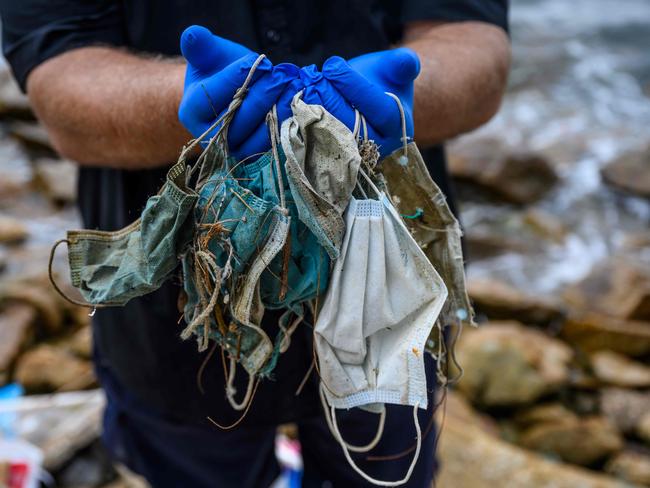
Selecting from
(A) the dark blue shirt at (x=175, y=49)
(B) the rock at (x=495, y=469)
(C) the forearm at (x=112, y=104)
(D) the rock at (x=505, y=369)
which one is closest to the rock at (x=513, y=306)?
(D) the rock at (x=505, y=369)

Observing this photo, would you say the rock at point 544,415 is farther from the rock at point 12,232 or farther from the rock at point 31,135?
the rock at point 31,135

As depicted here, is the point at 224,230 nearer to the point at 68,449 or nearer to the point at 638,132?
the point at 68,449

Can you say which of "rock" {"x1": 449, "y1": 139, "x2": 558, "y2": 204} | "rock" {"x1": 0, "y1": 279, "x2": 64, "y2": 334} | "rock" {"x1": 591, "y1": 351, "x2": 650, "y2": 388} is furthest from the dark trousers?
"rock" {"x1": 449, "y1": 139, "x2": 558, "y2": 204}

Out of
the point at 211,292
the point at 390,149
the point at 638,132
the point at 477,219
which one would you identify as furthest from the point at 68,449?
the point at 638,132

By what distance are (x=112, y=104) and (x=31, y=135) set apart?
6.05 meters

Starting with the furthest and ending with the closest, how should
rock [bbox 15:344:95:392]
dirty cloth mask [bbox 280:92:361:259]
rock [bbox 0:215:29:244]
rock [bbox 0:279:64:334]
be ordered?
rock [bbox 0:215:29:244]
rock [bbox 0:279:64:334]
rock [bbox 15:344:95:392]
dirty cloth mask [bbox 280:92:361:259]

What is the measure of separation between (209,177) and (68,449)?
1760 millimetres

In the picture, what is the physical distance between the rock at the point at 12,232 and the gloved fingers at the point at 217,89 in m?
4.39

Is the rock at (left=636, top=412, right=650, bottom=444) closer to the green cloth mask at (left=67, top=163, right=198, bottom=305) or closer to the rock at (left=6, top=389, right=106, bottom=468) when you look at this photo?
the rock at (left=6, top=389, right=106, bottom=468)

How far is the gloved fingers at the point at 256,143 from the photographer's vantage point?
110 centimetres

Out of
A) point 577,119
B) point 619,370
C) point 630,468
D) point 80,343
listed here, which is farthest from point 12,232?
point 577,119

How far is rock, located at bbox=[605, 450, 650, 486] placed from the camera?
2974 millimetres

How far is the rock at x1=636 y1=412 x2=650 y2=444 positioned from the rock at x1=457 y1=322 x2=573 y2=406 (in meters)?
0.42

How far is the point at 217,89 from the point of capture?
109 centimetres
